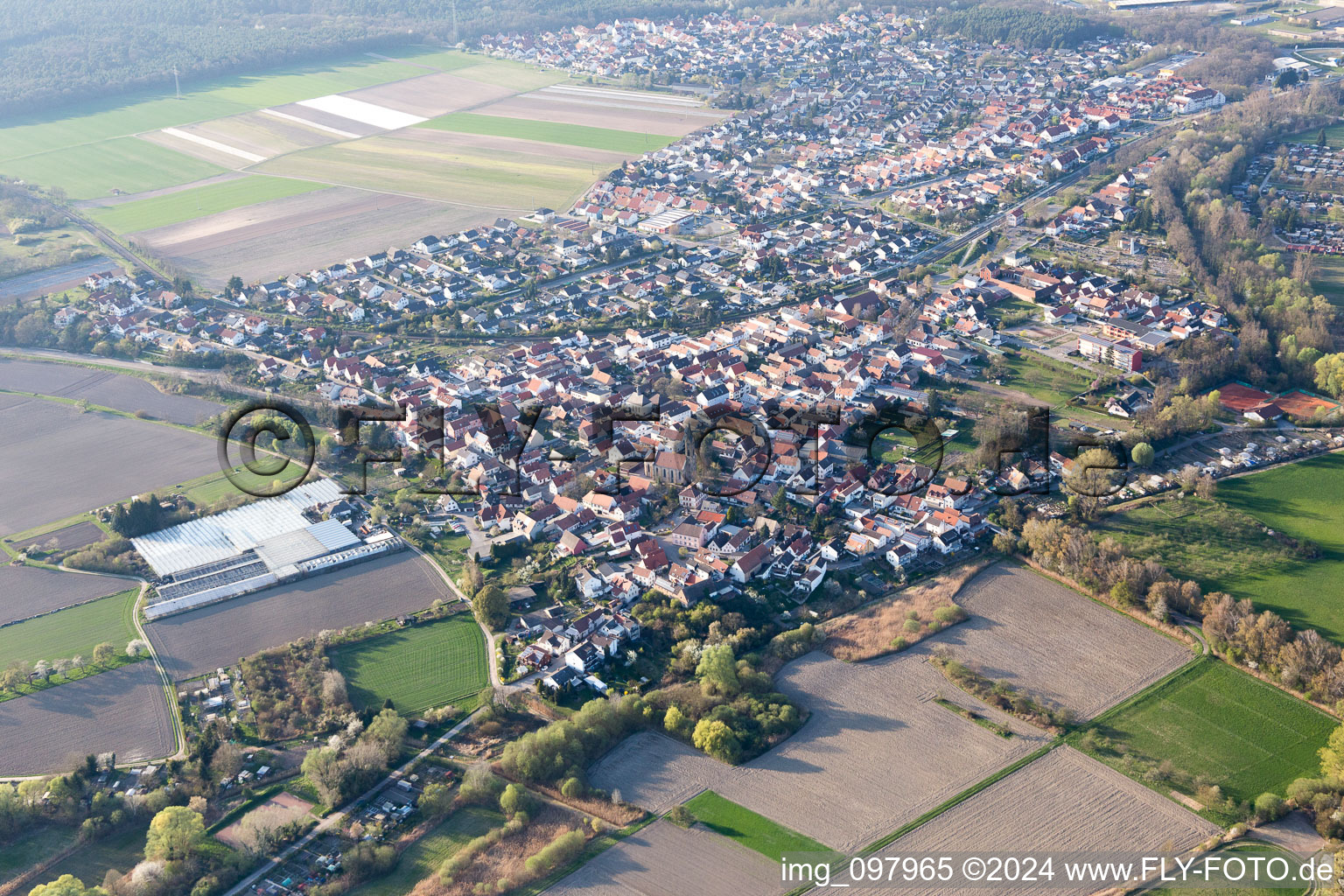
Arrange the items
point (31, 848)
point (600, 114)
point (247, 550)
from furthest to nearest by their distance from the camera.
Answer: point (600, 114) → point (247, 550) → point (31, 848)

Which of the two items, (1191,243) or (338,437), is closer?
(338,437)

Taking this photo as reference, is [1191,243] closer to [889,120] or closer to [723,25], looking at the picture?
[889,120]

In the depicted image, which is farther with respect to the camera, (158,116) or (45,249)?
(158,116)

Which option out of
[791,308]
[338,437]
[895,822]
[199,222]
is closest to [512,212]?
[199,222]

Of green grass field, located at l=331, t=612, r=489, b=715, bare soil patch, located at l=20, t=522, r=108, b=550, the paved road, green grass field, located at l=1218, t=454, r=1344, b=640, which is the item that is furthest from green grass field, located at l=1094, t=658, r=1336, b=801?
the paved road

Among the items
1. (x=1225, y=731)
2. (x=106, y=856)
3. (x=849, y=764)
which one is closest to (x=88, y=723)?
(x=106, y=856)

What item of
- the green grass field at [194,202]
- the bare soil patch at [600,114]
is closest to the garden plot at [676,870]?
the green grass field at [194,202]

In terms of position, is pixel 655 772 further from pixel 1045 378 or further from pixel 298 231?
pixel 298 231
